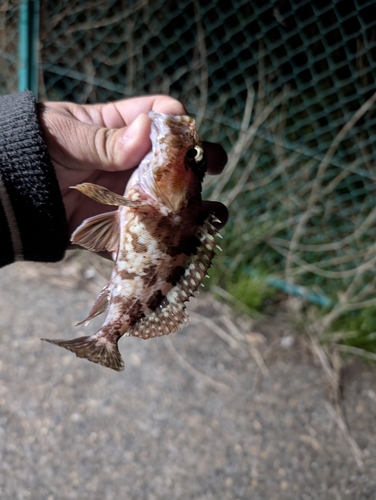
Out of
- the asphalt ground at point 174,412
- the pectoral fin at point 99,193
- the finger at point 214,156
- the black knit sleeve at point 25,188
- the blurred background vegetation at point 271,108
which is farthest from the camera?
the blurred background vegetation at point 271,108

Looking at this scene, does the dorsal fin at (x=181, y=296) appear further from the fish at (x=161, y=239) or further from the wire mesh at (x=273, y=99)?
the wire mesh at (x=273, y=99)

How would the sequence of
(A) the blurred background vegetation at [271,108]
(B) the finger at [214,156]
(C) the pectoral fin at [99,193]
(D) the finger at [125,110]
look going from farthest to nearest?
(A) the blurred background vegetation at [271,108] < (D) the finger at [125,110] < (B) the finger at [214,156] < (C) the pectoral fin at [99,193]

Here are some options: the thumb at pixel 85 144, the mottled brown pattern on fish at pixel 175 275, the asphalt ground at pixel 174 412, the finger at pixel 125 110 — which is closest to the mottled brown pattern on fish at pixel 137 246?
the mottled brown pattern on fish at pixel 175 275

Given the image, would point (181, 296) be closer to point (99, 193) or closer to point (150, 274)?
point (150, 274)

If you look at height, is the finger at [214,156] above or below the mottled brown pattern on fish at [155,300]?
above

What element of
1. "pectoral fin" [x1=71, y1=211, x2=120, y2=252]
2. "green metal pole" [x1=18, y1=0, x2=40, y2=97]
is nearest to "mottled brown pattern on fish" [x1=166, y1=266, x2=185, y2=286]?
"pectoral fin" [x1=71, y1=211, x2=120, y2=252]

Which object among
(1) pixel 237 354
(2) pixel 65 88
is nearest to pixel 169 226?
(1) pixel 237 354

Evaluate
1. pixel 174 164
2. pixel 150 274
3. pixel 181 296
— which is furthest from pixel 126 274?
pixel 174 164

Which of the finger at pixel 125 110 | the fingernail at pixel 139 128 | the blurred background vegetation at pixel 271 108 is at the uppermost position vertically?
the fingernail at pixel 139 128
